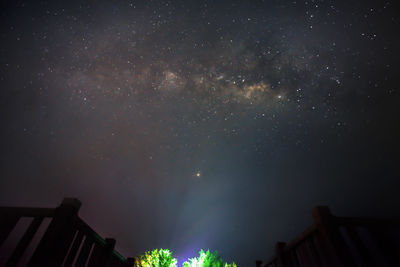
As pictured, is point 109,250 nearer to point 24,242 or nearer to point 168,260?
point 24,242

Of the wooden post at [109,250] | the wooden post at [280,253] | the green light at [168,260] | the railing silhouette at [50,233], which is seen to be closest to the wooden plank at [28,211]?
the railing silhouette at [50,233]

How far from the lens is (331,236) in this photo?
234 centimetres

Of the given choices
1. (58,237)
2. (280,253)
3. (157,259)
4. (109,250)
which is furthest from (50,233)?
(157,259)

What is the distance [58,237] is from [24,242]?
308 millimetres

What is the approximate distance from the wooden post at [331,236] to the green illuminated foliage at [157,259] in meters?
11.2

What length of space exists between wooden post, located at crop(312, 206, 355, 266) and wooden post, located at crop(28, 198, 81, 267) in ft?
9.80

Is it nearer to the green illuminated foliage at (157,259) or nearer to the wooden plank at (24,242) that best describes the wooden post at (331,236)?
the wooden plank at (24,242)

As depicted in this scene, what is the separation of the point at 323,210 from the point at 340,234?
0.29 metres

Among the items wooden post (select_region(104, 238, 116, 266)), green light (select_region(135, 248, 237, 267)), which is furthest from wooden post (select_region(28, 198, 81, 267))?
green light (select_region(135, 248, 237, 267))

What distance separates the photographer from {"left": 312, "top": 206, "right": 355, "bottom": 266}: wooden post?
217cm

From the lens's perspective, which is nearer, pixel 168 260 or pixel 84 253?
pixel 84 253

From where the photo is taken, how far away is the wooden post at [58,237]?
222cm

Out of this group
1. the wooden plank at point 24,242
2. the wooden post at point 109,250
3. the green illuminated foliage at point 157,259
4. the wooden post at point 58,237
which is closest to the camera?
the wooden plank at point 24,242

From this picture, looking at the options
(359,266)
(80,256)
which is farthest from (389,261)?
(80,256)
